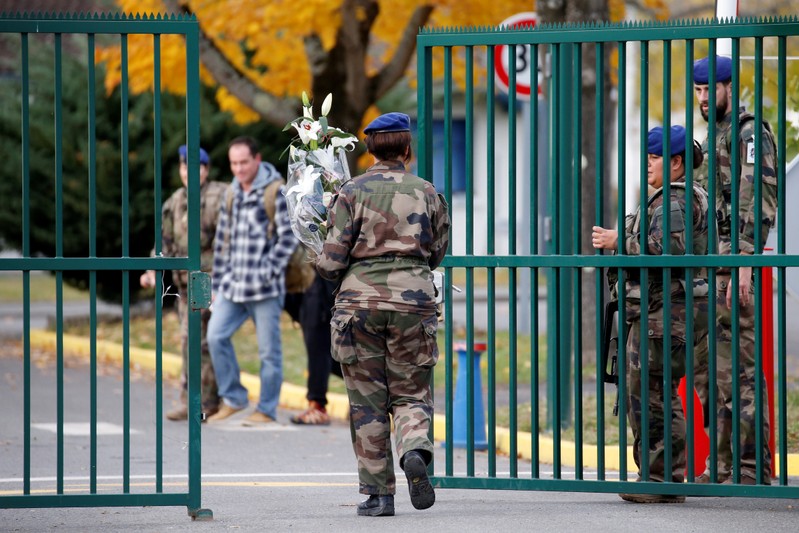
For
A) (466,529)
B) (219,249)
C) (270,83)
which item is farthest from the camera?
(270,83)

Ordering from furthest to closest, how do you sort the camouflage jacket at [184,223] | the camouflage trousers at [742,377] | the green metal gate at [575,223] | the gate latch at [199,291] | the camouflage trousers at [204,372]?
the camouflage trousers at [204,372], the camouflage jacket at [184,223], the camouflage trousers at [742,377], the green metal gate at [575,223], the gate latch at [199,291]

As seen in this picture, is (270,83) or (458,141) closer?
(270,83)

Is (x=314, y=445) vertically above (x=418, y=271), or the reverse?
(x=418, y=271)

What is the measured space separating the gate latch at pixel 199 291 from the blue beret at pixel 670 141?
2113 millimetres

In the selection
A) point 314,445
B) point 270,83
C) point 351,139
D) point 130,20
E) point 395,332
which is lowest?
point 314,445

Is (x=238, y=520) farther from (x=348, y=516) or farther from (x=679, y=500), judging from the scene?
(x=679, y=500)

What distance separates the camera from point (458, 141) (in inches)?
1286

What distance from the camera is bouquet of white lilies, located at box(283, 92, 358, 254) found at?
6.41m

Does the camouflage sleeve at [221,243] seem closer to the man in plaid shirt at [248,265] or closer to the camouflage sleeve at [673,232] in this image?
the man in plaid shirt at [248,265]

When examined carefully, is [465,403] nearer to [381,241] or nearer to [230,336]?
[230,336]

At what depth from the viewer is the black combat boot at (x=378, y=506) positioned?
627 centimetres

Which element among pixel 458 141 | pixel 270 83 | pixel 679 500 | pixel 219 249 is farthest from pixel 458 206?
pixel 679 500

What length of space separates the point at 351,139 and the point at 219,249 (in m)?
4.08

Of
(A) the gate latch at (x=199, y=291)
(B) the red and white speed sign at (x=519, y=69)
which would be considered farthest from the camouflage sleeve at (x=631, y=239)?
(B) the red and white speed sign at (x=519, y=69)
